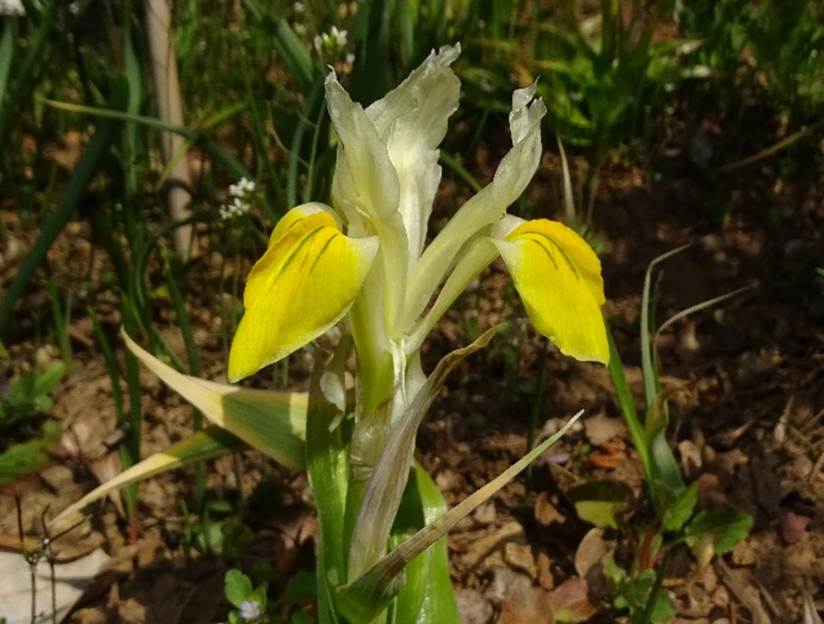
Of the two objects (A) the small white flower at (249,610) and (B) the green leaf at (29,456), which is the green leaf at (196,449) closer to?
(A) the small white flower at (249,610)

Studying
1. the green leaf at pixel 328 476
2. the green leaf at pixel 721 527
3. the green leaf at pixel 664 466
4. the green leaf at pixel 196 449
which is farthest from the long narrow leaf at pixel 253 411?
the green leaf at pixel 721 527

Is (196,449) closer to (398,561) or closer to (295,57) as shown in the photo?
(398,561)

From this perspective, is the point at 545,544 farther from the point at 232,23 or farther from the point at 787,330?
the point at 232,23

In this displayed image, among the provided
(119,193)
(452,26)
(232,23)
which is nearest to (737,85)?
(452,26)

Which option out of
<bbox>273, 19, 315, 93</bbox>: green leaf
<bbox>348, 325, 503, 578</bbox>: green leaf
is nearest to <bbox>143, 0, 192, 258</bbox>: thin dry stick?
<bbox>273, 19, 315, 93</bbox>: green leaf

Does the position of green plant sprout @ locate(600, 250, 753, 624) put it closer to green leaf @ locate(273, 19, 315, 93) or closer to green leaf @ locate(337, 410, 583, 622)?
green leaf @ locate(337, 410, 583, 622)

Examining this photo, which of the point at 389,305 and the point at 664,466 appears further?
the point at 664,466

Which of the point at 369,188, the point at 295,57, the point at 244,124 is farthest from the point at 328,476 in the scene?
the point at 244,124
